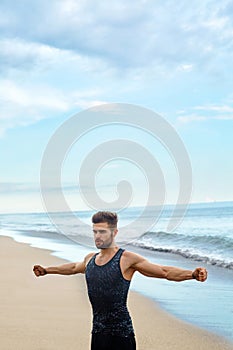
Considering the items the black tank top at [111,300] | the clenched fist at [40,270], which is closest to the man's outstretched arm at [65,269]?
the clenched fist at [40,270]

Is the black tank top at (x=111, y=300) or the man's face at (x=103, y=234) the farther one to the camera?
the man's face at (x=103, y=234)

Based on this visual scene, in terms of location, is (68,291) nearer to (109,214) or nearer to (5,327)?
(5,327)

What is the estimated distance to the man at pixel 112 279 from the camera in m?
3.91

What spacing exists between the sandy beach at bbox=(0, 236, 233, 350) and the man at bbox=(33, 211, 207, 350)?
3.17 metres

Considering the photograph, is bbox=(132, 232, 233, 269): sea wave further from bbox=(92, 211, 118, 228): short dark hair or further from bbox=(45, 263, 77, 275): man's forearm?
bbox=(92, 211, 118, 228): short dark hair

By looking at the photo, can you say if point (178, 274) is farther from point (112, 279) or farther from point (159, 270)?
point (112, 279)

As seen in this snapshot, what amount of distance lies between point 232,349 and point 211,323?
137 cm

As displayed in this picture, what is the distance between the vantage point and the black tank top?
392 centimetres

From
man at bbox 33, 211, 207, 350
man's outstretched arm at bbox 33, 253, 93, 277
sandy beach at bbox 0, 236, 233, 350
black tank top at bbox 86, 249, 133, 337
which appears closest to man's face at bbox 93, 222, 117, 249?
man at bbox 33, 211, 207, 350

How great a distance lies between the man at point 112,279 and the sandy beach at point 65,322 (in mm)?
3175

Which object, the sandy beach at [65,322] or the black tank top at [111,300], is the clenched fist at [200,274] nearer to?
the black tank top at [111,300]

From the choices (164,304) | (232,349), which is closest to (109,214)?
(232,349)

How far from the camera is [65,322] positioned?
27.1 feet

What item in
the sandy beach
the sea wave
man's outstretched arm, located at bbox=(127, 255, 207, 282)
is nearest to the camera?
man's outstretched arm, located at bbox=(127, 255, 207, 282)
